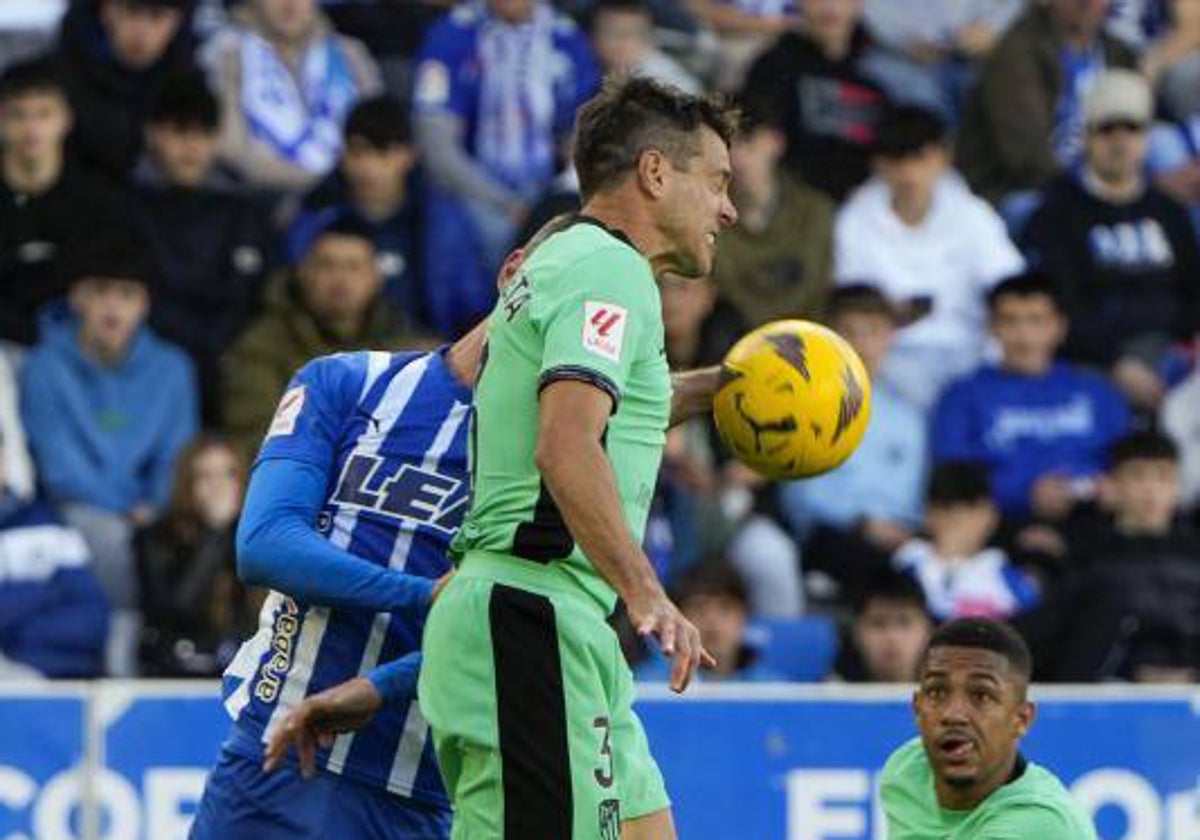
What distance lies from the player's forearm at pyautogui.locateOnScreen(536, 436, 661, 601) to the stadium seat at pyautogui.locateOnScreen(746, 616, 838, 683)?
5831 mm

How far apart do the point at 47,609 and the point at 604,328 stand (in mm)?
5650

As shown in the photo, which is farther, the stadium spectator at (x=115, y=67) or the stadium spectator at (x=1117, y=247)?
the stadium spectator at (x=1117, y=247)

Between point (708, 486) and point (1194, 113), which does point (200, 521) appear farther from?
point (1194, 113)

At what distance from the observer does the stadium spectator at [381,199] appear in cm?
1224

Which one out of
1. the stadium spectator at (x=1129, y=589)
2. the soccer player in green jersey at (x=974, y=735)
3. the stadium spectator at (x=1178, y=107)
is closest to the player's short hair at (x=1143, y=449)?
the stadium spectator at (x=1129, y=589)

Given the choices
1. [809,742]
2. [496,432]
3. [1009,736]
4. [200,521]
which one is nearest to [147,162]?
[200,521]

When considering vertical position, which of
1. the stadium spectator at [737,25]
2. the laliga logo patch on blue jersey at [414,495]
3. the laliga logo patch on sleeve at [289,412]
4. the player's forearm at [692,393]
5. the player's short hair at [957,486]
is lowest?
the laliga logo patch on blue jersey at [414,495]

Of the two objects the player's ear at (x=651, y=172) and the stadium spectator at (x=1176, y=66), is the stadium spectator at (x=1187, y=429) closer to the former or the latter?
the stadium spectator at (x=1176, y=66)

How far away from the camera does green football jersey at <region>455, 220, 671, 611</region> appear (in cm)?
546

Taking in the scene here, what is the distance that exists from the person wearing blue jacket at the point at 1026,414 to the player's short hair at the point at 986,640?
Result: 5.15 meters

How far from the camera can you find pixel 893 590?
1090cm

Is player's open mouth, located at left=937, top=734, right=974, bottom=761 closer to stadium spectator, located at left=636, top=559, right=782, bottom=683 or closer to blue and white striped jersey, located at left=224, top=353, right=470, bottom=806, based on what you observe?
blue and white striped jersey, located at left=224, top=353, right=470, bottom=806

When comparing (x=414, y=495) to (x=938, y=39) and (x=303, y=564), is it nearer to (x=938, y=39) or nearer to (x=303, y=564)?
(x=303, y=564)

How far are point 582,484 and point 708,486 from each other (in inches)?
251
